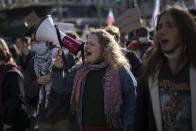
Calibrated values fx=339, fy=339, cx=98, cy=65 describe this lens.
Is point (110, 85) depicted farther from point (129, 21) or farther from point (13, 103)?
point (129, 21)

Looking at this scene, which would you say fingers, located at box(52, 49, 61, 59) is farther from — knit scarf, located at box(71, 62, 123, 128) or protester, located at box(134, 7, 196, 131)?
protester, located at box(134, 7, 196, 131)

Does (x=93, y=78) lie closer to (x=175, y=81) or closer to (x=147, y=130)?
(x=147, y=130)

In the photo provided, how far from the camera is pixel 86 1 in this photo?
49000 mm

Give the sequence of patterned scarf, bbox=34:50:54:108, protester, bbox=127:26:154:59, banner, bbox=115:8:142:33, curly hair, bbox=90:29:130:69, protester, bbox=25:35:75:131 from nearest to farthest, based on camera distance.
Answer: curly hair, bbox=90:29:130:69
protester, bbox=25:35:75:131
patterned scarf, bbox=34:50:54:108
protester, bbox=127:26:154:59
banner, bbox=115:8:142:33

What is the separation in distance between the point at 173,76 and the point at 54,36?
60.2 inches

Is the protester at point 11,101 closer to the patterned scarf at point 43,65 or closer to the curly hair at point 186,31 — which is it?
the patterned scarf at point 43,65

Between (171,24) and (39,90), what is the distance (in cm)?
206

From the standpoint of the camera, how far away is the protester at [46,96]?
3711 millimetres

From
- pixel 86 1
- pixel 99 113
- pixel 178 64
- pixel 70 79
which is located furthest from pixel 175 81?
pixel 86 1

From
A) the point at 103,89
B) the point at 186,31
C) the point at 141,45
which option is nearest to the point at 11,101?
the point at 103,89

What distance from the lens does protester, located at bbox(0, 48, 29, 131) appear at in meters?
4.19

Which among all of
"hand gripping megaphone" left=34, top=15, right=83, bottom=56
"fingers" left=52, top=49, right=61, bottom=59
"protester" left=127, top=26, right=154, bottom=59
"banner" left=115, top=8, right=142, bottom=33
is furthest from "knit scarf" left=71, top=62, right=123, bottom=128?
Answer: "banner" left=115, top=8, right=142, bottom=33

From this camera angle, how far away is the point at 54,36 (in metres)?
3.46

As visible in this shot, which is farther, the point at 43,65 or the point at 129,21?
the point at 129,21
